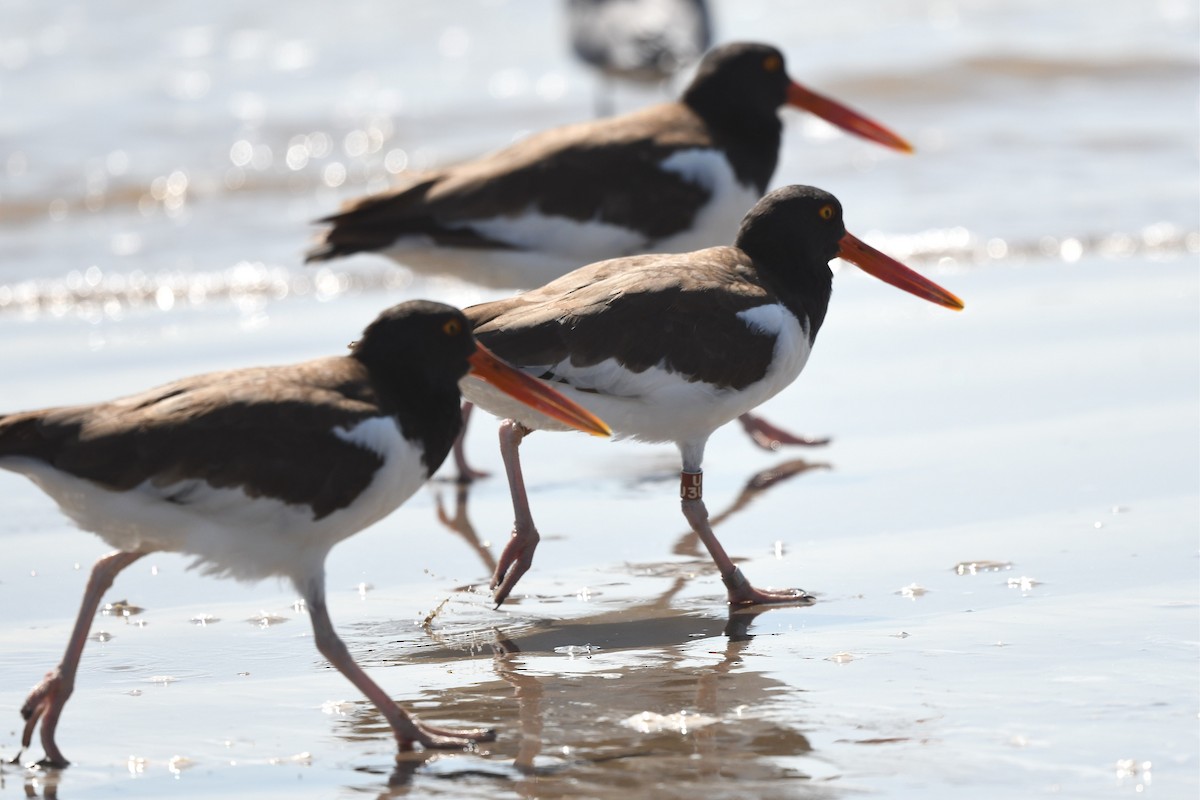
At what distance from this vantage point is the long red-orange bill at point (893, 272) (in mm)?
5953

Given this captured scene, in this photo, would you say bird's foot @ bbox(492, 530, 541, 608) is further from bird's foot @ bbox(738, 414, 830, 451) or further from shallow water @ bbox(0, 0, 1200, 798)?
bird's foot @ bbox(738, 414, 830, 451)

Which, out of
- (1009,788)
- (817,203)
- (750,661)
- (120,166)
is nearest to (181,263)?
(120,166)

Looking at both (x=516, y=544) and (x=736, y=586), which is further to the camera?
(x=516, y=544)

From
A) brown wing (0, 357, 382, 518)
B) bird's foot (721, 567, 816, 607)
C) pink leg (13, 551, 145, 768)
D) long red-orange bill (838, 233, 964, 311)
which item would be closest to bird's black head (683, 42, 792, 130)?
long red-orange bill (838, 233, 964, 311)

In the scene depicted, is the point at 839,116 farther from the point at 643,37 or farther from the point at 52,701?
the point at 52,701

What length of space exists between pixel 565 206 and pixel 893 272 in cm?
190

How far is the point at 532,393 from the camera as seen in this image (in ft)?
15.6

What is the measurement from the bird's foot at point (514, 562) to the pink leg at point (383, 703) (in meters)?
1.10

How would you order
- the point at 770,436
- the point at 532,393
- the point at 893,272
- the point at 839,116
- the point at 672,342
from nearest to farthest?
the point at 532,393, the point at 672,342, the point at 893,272, the point at 770,436, the point at 839,116

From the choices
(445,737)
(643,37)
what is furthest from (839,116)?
(445,737)

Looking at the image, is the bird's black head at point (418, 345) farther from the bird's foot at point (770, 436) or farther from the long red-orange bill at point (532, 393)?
the bird's foot at point (770, 436)

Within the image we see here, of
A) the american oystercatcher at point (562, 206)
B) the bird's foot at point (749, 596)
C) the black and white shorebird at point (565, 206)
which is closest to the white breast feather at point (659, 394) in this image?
the bird's foot at point (749, 596)

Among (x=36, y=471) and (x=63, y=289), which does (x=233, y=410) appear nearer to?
(x=36, y=471)

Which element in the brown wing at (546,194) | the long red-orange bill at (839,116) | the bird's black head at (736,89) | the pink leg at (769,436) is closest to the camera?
the pink leg at (769,436)
